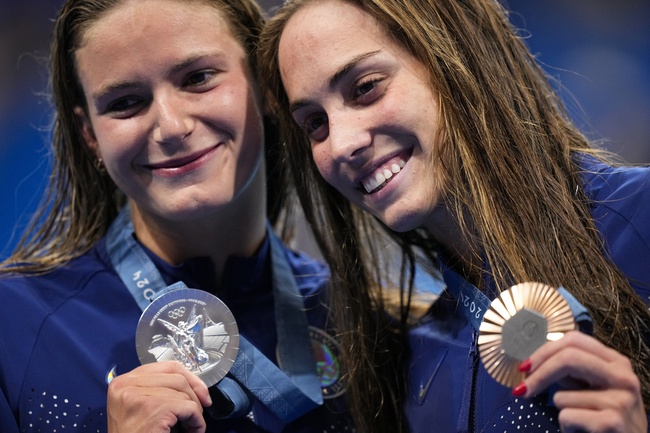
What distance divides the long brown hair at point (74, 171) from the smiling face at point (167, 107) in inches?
4.4

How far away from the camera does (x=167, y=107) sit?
2.63m

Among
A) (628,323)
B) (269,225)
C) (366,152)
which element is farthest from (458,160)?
(269,225)

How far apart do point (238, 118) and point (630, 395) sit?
Answer: 1.42 metres

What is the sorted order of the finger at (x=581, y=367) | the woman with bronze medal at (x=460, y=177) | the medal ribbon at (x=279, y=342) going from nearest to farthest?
the finger at (x=581, y=367) → the woman with bronze medal at (x=460, y=177) → the medal ribbon at (x=279, y=342)

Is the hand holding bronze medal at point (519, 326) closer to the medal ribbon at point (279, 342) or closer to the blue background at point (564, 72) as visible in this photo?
the medal ribbon at point (279, 342)

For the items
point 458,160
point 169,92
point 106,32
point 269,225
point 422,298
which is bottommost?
point 422,298

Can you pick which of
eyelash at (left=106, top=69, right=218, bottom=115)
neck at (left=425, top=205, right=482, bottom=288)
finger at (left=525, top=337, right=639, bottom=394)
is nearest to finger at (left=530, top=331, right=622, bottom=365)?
finger at (left=525, top=337, right=639, bottom=394)

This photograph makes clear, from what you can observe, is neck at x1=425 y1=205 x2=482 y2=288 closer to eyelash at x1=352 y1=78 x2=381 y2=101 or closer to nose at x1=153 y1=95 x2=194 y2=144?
eyelash at x1=352 y1=78 x2=381 y2=101

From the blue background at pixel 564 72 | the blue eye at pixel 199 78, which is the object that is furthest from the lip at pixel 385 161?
the blue background at pixel 564 72

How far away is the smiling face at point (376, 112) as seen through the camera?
236 cm

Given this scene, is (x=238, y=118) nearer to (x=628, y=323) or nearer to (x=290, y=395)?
(x=290, y=395)

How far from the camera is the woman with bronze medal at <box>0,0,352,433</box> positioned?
96.8 inches

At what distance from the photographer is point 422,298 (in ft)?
9.62

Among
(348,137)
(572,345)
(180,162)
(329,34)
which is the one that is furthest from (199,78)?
(572,345)
